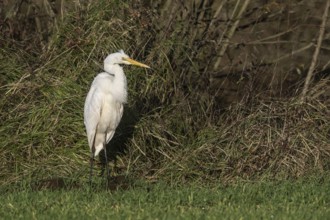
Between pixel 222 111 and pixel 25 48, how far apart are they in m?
2.57

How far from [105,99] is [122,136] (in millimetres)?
871

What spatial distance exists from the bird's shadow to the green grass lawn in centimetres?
147

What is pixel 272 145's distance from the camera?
31.5 ft

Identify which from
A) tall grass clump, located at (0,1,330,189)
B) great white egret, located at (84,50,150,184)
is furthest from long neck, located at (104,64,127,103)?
tall grass clump, located at (0,1,330,189)

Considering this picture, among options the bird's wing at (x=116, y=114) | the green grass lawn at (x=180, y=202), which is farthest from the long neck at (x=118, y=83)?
the green grass lawn at (x=180, y=202)

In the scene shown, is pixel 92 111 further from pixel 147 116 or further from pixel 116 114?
pixel 147 116

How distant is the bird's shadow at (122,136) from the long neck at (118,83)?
0.78 m

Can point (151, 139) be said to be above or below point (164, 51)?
below

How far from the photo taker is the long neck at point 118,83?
9.31 m

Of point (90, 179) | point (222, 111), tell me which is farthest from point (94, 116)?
point (222, 111)

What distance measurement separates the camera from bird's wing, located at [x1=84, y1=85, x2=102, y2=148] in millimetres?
9320

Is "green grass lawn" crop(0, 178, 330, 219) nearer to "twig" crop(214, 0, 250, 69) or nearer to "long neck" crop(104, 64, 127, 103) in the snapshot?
"long neck" crop(104, 64, 127, 103)

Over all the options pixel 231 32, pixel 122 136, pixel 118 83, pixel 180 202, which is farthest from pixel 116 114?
pixel 231 32

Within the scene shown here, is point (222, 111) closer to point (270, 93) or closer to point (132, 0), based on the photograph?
point (270, 93)
